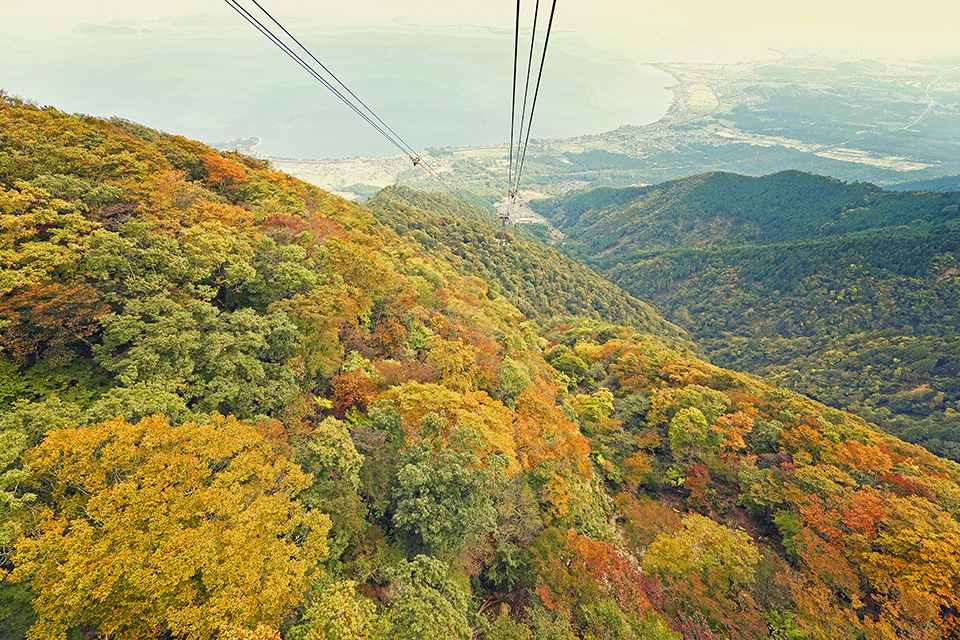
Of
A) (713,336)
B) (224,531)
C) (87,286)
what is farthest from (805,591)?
(713,336)

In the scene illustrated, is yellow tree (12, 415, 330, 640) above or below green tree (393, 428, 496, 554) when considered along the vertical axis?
above

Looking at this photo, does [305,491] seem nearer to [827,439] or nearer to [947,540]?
[947,540]

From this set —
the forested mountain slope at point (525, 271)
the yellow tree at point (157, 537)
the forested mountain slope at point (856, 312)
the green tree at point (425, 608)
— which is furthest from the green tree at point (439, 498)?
the forested mountain slope at point (856, 312)

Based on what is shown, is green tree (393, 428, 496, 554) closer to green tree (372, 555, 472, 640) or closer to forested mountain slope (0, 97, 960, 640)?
forested mountain slope (0, 97, 960, 640)

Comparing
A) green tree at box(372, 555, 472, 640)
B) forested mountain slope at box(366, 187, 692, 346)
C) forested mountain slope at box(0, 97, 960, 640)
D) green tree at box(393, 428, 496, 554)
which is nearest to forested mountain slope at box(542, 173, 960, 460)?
forested mountain slope at box(366, 187, 692, 346)

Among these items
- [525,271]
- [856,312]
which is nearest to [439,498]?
[525,271]

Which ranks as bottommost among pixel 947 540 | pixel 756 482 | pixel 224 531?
pixel 756 482
